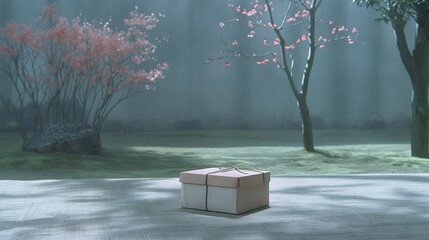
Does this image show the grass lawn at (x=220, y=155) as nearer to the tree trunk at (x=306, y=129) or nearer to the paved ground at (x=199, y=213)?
the tree trunk at (x=306, y=129)

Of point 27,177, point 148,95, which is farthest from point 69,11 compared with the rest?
point 27,177

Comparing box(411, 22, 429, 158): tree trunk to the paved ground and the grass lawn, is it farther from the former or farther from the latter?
the paved ground

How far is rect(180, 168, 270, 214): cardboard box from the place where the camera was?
4.13 meters

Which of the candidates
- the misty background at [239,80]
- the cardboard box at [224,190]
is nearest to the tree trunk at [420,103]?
the misty background at [239,80]

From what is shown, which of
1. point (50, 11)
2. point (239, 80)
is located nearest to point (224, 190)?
point (50, 11)

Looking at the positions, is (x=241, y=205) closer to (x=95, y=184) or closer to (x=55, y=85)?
(x=95, y=184)

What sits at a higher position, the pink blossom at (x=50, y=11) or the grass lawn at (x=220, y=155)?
the pink blossom at (x=50, y=11)

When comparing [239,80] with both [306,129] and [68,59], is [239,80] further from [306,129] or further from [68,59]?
[68,59]

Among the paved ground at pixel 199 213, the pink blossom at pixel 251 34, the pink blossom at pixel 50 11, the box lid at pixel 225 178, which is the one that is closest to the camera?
→ the paved ground at pixel 199 213

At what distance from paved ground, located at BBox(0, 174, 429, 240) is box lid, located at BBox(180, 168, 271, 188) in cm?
20

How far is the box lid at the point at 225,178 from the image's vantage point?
4109 millimetres

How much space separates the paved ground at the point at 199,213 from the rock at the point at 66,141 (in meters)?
3.48

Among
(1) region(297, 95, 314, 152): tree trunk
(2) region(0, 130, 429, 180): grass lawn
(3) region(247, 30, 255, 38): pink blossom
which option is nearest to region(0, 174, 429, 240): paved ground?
(2) region(0, 130, 429, 180): grass lawn

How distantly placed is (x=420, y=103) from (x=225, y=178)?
6.41 m
